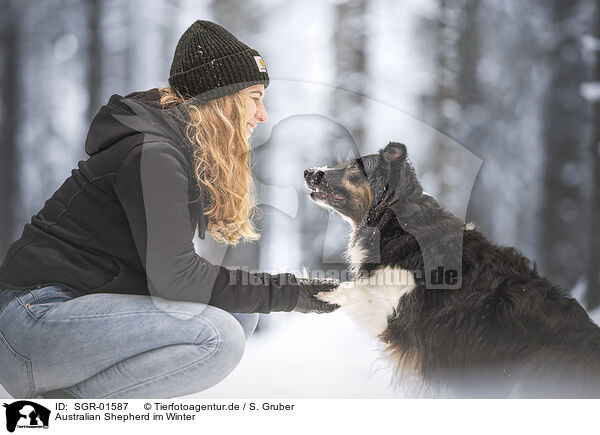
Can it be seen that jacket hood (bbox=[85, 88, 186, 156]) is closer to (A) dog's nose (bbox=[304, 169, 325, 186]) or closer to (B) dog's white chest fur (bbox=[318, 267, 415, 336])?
(A) dog's nose (bbox=[304, 169, 325, 186])

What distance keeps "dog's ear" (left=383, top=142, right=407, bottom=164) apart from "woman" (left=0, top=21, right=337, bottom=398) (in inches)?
22.0

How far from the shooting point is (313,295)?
1.97 m

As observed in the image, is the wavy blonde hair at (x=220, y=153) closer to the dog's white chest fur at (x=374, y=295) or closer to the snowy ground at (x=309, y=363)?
the dog's white chest fur at (x=374, y=295)

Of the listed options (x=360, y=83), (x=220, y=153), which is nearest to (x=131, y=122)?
(x=220, y=153)

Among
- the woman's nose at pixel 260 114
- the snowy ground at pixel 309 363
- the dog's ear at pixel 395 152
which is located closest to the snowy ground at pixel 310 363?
the snowy ground at pixel 309 363

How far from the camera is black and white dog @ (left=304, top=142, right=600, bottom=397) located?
5.84 feet

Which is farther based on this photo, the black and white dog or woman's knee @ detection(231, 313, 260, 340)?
woman's knee @ detection(231, 313, 260, 340)

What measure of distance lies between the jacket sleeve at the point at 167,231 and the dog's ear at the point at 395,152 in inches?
28.2

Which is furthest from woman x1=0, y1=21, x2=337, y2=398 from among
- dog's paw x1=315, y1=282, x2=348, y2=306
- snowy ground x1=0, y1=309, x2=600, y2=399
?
snowy ground x1=0, y1=309, x2=600, y2=399

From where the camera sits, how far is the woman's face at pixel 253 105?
179 centimetres

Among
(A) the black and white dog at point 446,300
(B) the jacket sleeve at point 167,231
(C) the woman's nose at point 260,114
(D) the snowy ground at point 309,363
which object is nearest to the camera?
(B) the jacket sleeve at point 167,231
